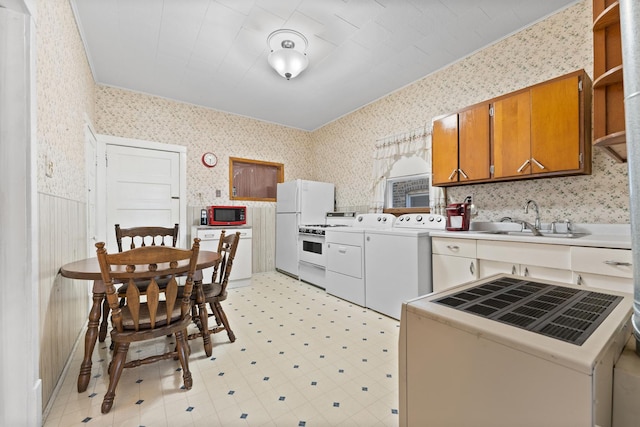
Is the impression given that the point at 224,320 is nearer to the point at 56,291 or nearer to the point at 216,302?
the point at 216,302

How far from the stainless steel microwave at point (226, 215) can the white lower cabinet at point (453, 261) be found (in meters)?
2.82

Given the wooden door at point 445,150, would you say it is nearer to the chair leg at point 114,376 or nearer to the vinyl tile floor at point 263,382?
the vinyl tile floor at point 263,382

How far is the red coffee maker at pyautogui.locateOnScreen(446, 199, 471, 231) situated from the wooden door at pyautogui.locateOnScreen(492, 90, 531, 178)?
39 centimetres

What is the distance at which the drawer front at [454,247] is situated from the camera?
237 cm

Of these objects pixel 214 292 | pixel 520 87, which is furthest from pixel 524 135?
pixel 214 292

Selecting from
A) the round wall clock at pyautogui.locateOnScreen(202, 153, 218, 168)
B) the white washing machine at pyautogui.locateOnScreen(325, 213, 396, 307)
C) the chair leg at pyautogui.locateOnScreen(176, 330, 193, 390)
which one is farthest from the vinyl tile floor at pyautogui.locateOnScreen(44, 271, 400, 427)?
the round wall clock at pyautogui.locateOnScreen(202, 153, 218, 168)

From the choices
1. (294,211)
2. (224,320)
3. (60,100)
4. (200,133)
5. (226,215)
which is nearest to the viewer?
(60,100)

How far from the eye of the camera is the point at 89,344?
1728 millimetres

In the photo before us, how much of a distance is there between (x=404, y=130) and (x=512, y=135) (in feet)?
4.82

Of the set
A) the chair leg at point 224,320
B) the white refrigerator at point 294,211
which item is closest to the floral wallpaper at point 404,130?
the white refrigerator at point 294,211

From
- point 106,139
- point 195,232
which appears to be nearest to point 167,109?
point 106,139

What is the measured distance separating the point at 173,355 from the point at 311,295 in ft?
6.50

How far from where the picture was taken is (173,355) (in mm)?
1806

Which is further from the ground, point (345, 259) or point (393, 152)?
point (393, 152)
